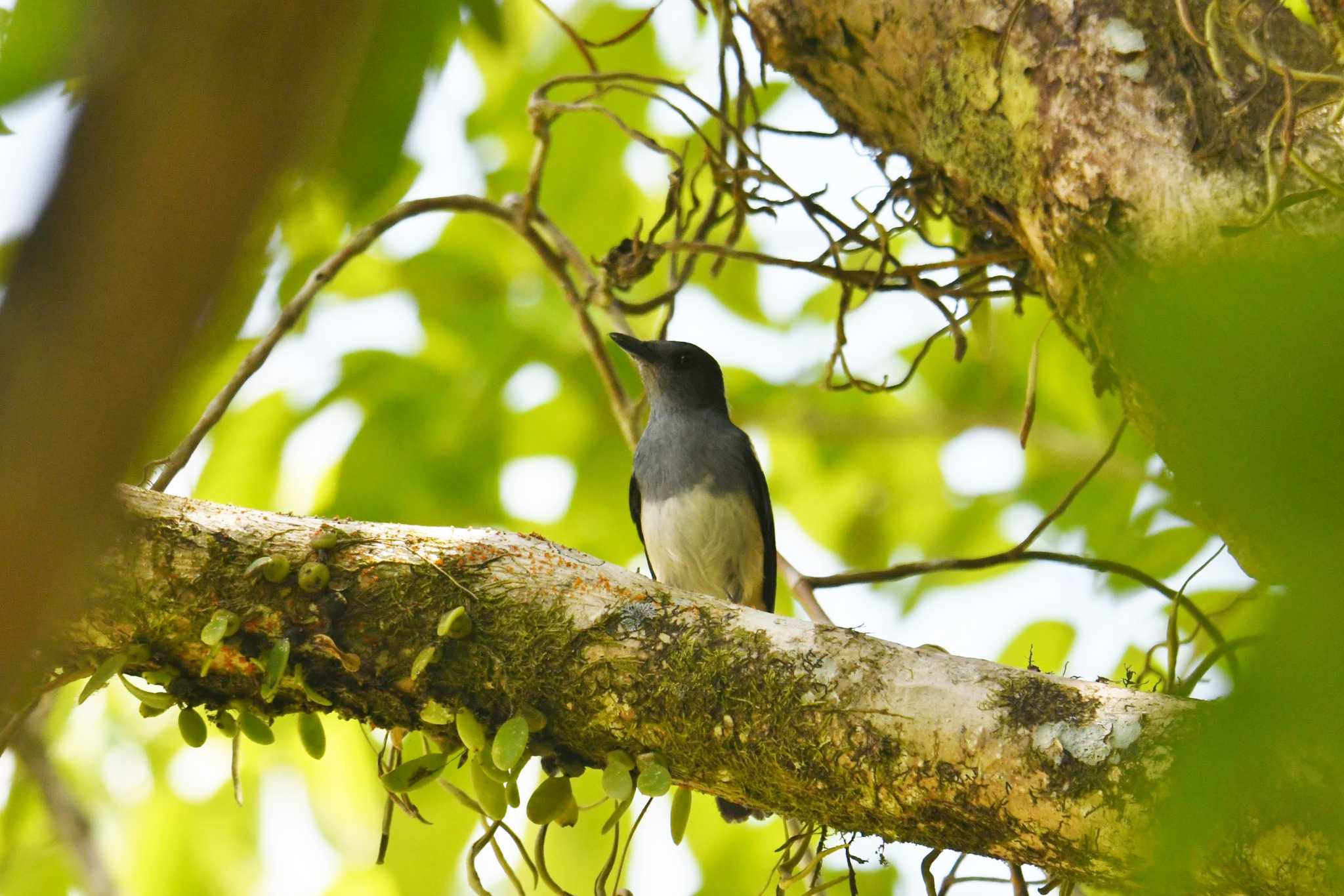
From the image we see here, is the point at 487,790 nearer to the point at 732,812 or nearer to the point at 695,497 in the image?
the point at 732,812

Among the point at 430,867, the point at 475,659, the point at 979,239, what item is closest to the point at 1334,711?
the point at 475,659

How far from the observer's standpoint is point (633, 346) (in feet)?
14.9

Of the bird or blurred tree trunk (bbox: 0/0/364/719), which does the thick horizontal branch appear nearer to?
blurred tree trunk (bbox: 0/0/364/719)

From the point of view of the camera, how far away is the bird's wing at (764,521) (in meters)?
5.05

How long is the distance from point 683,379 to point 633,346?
2.70 feet

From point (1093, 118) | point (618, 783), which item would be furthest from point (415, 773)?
point (1093, 118)

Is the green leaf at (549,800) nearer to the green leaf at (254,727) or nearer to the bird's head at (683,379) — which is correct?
the green leaf at (254,727)

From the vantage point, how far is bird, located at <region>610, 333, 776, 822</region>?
4.88 m

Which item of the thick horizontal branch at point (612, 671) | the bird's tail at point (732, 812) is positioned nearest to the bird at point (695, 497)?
the bird's tail at point (732, 812)

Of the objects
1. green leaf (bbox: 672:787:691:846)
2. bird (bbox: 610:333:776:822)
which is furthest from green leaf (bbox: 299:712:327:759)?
bird (bbox: 610:333:776:822)

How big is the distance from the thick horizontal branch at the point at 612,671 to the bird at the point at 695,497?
228 centimetres

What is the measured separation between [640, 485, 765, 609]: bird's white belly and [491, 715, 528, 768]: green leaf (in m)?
2.54

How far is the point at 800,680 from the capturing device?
7.56 feet

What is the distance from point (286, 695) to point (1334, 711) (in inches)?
84.0
